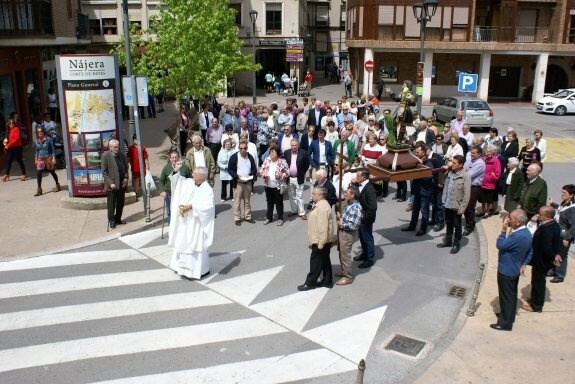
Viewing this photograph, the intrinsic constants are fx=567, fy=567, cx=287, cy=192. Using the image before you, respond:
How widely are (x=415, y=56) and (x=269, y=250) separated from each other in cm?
3274

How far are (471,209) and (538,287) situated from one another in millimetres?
3517

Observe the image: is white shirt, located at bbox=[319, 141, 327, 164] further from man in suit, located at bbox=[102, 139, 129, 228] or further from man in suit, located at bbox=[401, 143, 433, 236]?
man in suit, located at bbox=[102, 139, 129, 228]

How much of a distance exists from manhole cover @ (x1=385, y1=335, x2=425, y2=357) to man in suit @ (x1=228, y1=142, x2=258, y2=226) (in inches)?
223

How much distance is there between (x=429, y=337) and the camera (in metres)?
7.91

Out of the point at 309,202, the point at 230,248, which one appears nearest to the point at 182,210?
the point at 230,248

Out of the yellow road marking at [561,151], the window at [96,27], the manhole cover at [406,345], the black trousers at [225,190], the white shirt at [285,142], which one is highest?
the window at [96,27]

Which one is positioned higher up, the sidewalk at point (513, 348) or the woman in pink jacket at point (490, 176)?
the woman in pink jacket at point (490, 176)

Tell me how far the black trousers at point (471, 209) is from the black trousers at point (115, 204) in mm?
7414

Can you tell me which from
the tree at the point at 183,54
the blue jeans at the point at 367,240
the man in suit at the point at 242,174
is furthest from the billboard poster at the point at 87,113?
the blue jeans at the point at 367,240

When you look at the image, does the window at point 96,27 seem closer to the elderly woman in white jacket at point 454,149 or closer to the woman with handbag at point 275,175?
the woman with handbag at point 275,175

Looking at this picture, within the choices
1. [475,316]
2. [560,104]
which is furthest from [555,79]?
[475,316]

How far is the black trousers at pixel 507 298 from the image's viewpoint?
25.8ft

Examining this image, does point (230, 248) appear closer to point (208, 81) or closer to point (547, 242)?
point (547, 242)

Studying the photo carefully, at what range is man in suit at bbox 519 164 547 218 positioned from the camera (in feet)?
33.7
